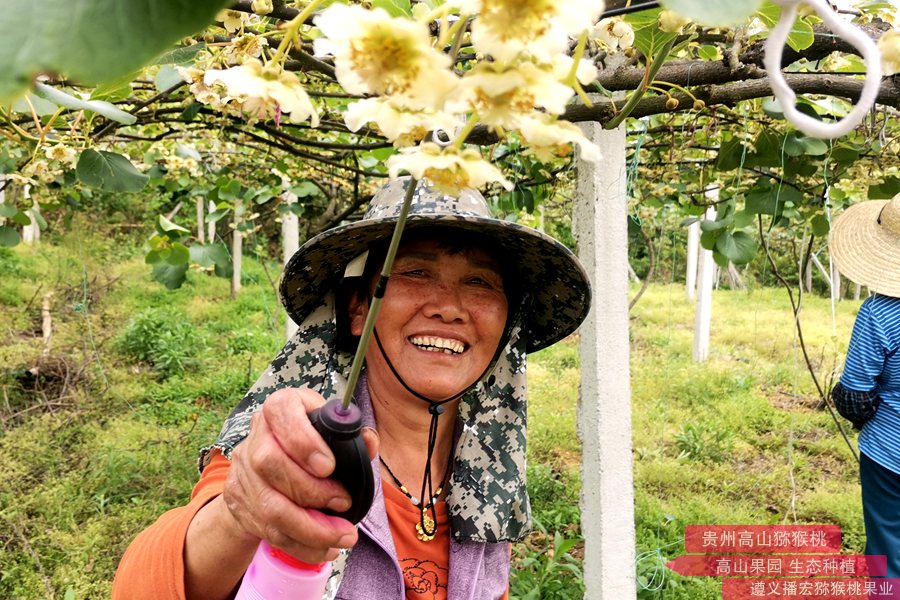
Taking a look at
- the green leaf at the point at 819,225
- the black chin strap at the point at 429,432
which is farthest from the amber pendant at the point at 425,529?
the green leaf at the point at 819,225

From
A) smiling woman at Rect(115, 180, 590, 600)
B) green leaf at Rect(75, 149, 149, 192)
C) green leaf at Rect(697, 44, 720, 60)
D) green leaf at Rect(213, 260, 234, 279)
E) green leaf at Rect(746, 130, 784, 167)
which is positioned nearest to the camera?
smiling woman at Rect(115, 180, 590, 600)

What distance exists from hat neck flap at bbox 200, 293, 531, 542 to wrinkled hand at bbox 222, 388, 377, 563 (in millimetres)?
463

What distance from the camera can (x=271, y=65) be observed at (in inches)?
14.6

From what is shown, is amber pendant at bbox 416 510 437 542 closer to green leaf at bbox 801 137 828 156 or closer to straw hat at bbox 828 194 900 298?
green leaf at bbox 801 137 828 156

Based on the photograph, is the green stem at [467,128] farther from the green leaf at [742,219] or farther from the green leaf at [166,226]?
the green leaf at [166,226]

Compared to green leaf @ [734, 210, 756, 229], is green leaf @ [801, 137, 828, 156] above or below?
above

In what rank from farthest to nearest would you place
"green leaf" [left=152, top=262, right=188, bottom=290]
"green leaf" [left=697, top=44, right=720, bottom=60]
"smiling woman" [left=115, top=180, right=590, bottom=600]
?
"green leaf" [left=152, top=262, right=188, bottom=290] → "green leaf" [left=697, top=44, right=720, bottom=60] → "smiling woman" [left=115, top=180, right=590, bottom=600]

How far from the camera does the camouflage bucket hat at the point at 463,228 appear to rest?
1082 mm

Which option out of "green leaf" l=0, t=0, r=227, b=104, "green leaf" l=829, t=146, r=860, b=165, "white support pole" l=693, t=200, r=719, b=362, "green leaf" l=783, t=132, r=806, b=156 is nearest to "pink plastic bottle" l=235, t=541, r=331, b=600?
"green leaf" l=0, t=0, r=227, b=104

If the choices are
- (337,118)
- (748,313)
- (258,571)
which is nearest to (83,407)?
(337,118)

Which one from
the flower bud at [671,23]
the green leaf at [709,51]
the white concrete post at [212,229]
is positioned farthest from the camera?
the white concrete post at [212,229]

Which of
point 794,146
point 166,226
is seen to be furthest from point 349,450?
point 166,226

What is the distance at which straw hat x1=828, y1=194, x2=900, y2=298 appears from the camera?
2.31 meters

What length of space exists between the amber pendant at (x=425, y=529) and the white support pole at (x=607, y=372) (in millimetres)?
686
